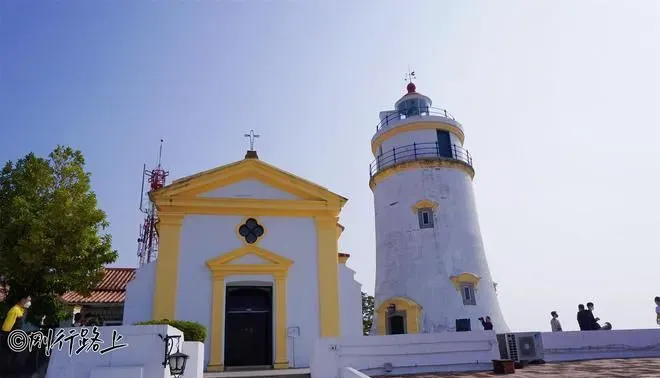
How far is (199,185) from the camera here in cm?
1510

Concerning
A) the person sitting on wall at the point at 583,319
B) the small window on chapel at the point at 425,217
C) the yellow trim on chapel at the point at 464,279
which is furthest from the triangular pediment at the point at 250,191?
the person sitting on wall at the point at 583,319

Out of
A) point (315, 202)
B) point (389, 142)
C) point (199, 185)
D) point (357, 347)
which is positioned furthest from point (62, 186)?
point (389, 142)

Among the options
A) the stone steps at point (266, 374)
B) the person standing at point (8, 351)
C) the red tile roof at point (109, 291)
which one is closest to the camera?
the person standing at point (8, 351)

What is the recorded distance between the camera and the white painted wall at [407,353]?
11.9m

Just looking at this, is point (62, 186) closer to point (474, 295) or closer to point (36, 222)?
point (36, 222)

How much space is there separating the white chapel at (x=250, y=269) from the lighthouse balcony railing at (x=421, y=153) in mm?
9012

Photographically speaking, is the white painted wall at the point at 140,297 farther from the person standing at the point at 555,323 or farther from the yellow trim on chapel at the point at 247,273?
the person standing at the point at 555,323

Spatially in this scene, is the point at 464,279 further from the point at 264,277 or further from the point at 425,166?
the point at 264,277

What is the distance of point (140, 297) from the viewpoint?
14.0 metres

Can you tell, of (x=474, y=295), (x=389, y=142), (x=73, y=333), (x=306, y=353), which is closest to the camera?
→ (x=73, y=333)

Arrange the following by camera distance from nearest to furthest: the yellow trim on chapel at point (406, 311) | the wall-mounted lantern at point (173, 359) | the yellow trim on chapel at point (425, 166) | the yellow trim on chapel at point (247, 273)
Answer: the wall-mounted lantern at point (173, 359)
the yellow trim on chapel at point (247, 273)
the yellow trim on chapel at point (406, 311)
the yellow trim on chapel at point (425, 166)

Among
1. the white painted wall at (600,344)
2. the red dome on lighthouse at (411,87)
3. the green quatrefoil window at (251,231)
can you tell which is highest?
the red dome on lighthouse at (411,87)

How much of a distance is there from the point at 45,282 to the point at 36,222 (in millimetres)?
1692

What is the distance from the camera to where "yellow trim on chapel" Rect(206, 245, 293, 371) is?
13734 millimetres
